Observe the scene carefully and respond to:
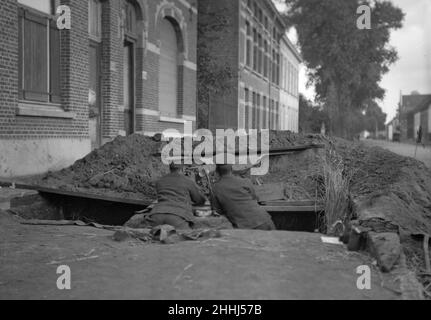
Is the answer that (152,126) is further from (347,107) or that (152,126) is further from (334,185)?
(347,107)

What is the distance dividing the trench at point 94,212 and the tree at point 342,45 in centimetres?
2617

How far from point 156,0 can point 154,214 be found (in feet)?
37.5

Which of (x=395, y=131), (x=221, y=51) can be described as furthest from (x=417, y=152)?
(x=395, y=131)

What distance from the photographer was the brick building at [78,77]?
31.7ft

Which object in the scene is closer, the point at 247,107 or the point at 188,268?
the point at 188,268

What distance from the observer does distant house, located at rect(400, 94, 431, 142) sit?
56.2 m

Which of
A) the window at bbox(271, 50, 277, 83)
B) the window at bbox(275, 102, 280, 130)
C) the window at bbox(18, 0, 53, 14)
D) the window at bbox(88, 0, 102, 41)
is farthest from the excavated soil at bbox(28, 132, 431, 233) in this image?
the window at bbox(275, 102, 280, 130)

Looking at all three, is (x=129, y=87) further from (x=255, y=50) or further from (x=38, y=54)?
(x=255, y=50)

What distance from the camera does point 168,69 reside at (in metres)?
18.7

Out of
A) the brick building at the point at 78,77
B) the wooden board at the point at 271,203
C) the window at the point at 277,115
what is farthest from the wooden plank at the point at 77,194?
the window at the point at 277,115

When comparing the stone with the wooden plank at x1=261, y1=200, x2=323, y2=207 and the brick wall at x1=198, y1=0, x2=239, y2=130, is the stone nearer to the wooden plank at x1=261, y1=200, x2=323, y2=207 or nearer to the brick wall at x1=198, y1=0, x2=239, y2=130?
the wooden plank at x1=261, y1=200, x2=323, y2=207

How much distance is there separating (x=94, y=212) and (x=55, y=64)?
13.7 feet
